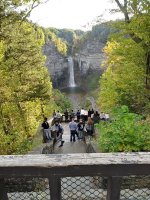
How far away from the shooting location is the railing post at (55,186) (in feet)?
9.48

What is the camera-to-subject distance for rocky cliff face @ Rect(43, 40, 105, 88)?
3145 inches

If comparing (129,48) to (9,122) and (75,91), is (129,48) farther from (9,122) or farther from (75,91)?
(75,91)

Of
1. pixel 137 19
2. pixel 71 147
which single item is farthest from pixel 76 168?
pixel 71 147

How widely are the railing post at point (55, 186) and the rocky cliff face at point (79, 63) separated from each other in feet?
249

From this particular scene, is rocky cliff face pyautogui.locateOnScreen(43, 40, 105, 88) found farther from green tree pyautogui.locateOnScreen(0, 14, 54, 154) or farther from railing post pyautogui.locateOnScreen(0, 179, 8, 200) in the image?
railing post pyautogui.locateOnScreen(0, 179, 8, 200)

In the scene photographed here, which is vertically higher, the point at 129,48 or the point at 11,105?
the point at 129,48

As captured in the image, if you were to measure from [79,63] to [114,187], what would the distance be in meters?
80.8

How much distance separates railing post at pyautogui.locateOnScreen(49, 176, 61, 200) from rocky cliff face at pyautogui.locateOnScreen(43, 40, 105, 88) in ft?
249

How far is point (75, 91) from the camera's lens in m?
75.1

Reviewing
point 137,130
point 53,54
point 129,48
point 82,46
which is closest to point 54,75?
point 53,54

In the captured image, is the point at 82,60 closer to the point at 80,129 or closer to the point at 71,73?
the point at 71,73

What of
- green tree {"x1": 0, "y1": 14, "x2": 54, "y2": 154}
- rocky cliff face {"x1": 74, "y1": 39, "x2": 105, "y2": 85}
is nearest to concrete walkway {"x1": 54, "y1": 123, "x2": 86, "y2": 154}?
green tree {"x1": 0, "y1": 14, "x2": 54, "y2": 154}

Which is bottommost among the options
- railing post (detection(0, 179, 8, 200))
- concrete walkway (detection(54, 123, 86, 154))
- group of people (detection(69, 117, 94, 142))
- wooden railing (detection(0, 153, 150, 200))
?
concrete walkway (detection(54, 123, 86, 154))

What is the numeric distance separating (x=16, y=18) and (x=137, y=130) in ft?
26.7
